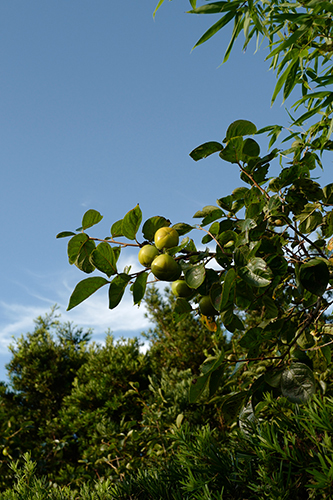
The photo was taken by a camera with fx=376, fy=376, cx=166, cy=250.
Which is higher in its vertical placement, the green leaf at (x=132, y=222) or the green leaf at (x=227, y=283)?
the green leaf at (x=132, y=222)

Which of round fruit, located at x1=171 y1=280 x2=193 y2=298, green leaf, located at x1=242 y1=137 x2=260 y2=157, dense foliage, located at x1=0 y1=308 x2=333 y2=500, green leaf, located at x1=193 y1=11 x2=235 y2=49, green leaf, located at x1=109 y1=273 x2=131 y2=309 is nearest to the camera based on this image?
dense foliage, located at x1=0 y1=308 x2=333 y2=500

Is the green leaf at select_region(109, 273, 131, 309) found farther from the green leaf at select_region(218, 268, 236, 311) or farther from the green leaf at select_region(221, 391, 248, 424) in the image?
the green leaf at select_region(221, 391, 248, 424)

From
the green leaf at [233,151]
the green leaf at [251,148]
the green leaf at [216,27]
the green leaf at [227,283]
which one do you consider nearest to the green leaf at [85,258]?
the green leaf at [227,283]

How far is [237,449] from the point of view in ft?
3.57

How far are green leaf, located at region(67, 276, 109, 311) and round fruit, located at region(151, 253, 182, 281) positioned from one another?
0.15 metres

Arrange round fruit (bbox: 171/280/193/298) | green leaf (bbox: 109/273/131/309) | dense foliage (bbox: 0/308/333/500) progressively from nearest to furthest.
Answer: dense foliage (bbox: 0/308/333/500)
green leaf (bbox: 109/273/131/309)
round fruit (bbox: 171/280/193/298)

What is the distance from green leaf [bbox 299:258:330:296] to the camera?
1117 millimetres

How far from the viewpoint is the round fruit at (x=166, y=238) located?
3.80 feet

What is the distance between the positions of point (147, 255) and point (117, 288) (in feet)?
0.44

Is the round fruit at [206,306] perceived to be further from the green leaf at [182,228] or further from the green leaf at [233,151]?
the green leaf at [233,151]

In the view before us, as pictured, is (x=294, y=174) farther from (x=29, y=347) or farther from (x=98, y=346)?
(x=29, y=347)

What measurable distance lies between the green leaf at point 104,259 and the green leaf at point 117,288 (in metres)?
0.03

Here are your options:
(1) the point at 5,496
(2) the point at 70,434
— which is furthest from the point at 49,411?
(1) the point at 5,496

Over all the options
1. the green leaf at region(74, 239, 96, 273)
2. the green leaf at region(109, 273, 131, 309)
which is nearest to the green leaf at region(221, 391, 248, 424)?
the green leaf at region(109, 273, 131, 309)
